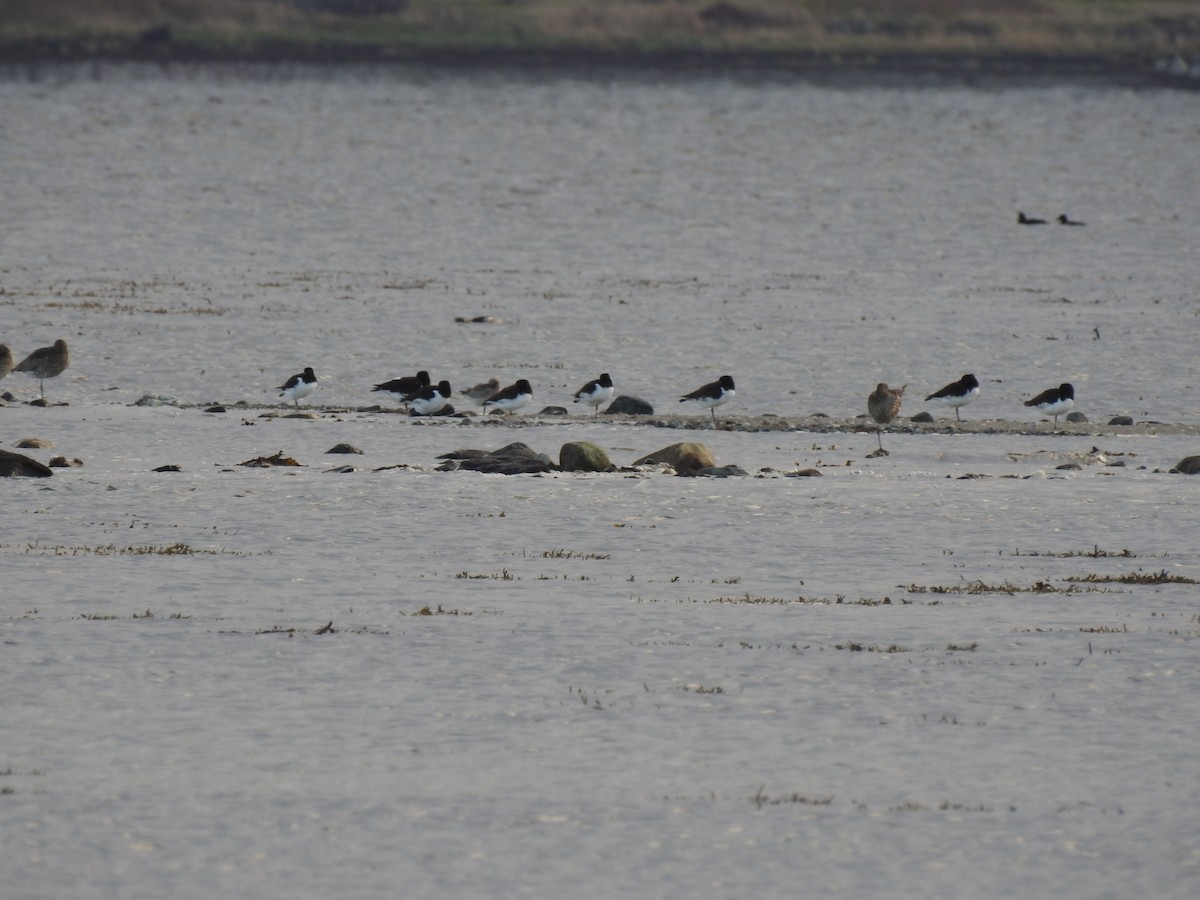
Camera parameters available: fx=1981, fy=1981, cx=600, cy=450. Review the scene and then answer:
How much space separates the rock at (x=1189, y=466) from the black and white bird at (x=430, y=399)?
9.36 meters

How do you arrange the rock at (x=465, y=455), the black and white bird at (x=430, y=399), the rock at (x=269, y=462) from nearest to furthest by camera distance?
the rock at (x=269, y=462)
the rock at (x=465, y=455)
the black and white bird at (x=430, y=399)

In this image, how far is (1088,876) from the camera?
369 inches

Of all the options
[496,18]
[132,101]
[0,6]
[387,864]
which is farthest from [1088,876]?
[0,6]

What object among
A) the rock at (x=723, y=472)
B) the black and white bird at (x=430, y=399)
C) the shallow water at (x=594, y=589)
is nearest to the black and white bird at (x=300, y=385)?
the shallow water at (x=594, y=589)

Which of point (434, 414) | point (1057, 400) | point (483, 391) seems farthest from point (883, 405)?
point (434, 414)

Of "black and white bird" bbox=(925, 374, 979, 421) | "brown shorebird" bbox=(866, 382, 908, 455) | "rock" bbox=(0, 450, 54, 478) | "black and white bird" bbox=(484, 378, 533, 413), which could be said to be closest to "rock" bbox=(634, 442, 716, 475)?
"brown shorebird" bbox=(866, 382, 908, 455)

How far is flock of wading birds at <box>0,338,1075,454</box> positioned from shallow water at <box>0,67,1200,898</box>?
16.1 inches

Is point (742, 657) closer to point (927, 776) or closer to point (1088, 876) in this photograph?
point (927, 776)

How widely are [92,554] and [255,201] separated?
35.8 meters

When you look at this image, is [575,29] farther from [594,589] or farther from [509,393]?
[594,589]

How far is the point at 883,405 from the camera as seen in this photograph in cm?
2452

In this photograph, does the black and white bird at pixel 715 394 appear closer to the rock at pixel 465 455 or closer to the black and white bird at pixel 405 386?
the black and white bird at pixel 405 386

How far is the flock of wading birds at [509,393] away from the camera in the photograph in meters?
25.3

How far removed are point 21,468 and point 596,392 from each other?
8.42 meters
